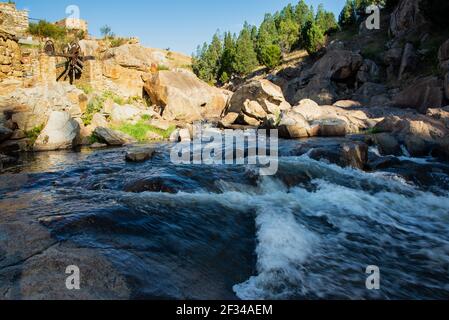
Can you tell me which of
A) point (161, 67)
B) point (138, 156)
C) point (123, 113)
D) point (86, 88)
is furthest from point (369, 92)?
point (138, 156)

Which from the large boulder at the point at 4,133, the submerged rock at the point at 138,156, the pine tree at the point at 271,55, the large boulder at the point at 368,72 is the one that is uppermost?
the pine tree at the point at 271,55

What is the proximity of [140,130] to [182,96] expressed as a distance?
7.83 meters

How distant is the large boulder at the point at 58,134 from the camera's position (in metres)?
13.6

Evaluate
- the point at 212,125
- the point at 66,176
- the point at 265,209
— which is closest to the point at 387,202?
the point at 265,209

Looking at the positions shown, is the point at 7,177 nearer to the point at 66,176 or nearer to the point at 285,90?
the point at 66,176

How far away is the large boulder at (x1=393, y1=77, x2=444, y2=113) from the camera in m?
17.3

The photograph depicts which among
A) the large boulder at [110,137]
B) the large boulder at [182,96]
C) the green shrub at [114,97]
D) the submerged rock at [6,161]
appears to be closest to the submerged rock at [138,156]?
the submerged rock at [6,161]

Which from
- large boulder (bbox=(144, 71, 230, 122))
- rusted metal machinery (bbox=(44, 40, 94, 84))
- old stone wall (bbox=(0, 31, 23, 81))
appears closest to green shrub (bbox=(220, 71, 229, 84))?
large boulder (bbox=(144, 71, 230, 122))

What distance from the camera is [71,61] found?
70.0ft

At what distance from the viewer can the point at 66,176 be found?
8.23 m

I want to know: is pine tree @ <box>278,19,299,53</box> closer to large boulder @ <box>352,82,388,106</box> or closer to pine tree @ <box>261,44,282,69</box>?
pine tree @ <box>261,44,282,69</box>

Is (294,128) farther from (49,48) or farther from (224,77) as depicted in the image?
(224,77)

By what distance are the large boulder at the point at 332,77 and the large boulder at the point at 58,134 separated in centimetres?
2131

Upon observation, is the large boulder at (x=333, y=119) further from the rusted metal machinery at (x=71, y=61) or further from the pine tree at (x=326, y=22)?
the pine tree at (x=326, y=22)
